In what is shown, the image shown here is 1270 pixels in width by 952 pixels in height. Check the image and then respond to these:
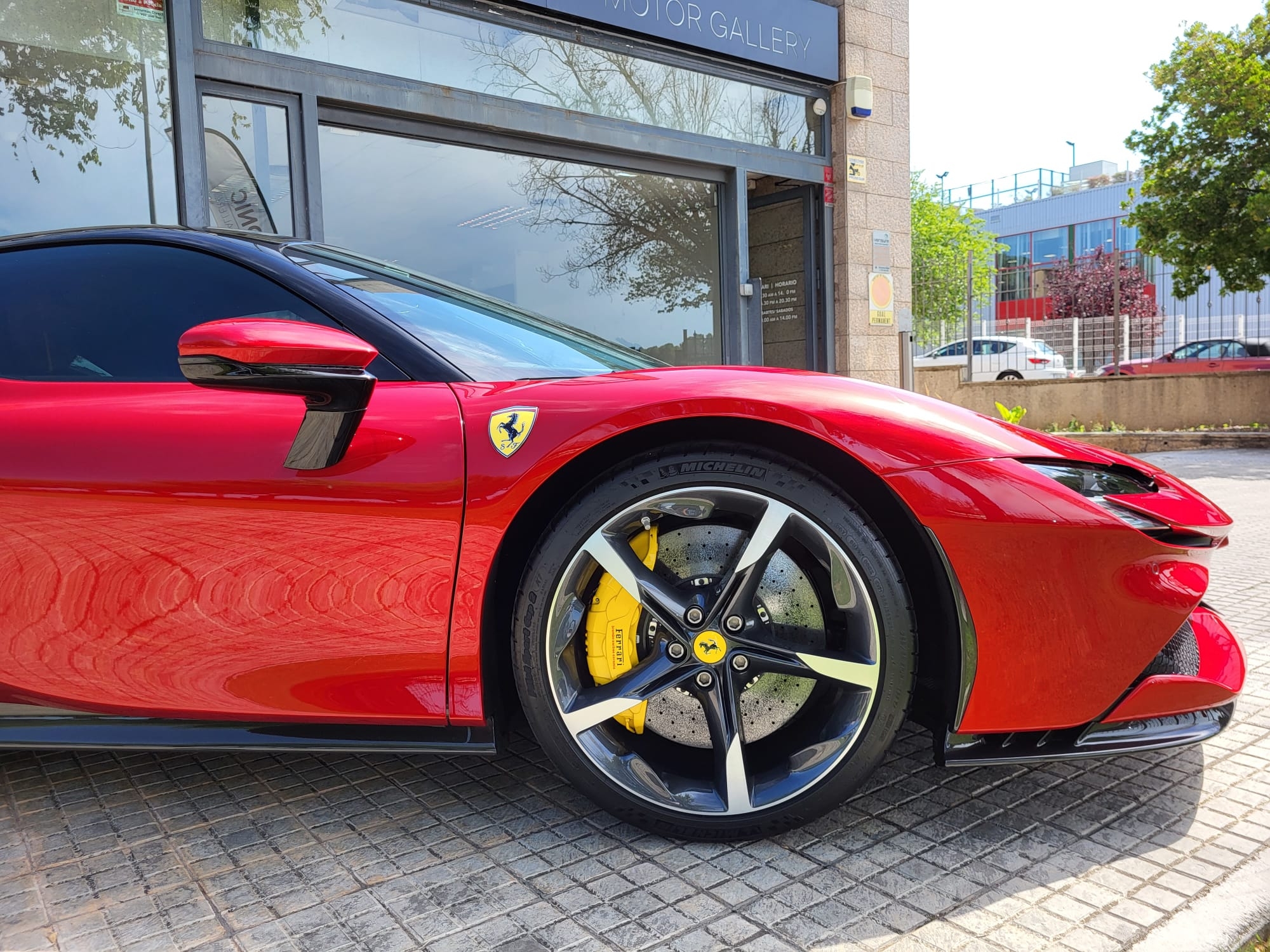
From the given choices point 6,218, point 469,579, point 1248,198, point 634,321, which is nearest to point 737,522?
point 469,579

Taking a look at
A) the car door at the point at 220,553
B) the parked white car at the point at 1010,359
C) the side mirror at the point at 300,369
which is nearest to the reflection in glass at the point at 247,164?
the car door at the point at 220,553

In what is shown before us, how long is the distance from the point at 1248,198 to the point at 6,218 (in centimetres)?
1332

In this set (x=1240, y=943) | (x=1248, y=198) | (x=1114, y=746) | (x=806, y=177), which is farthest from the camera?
(x=1248, y=198)

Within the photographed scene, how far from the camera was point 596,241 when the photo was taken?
7.18m

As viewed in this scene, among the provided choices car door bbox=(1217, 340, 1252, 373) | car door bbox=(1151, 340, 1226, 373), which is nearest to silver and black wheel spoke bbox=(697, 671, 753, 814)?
car door bbox=(1151, 340, 1226, 373)

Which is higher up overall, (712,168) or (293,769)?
(712,168)

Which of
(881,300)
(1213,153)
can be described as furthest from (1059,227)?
(881,300)

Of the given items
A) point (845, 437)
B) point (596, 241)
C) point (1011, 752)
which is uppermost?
point (596, 241)

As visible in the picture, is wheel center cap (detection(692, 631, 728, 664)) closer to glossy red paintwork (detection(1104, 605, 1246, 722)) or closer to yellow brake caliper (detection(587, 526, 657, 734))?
yellow brake caliper (detection(587, 526, 657, 734))

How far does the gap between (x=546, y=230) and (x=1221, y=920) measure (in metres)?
6.21

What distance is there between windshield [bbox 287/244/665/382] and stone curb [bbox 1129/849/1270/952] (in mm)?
1449

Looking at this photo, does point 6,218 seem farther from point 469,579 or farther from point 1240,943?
point 1240,943

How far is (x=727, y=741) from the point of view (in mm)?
1688

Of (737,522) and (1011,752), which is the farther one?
(737,522)
